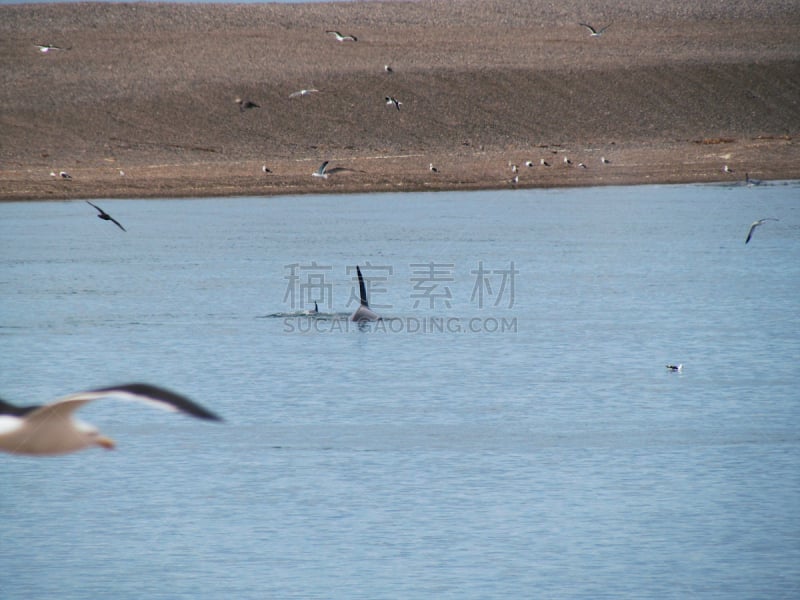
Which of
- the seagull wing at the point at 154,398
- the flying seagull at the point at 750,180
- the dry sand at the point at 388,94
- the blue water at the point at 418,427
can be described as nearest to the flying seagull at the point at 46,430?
the seagull wing at the point at 154,398

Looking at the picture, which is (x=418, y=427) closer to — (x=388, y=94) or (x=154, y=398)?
(x=154, y=398)

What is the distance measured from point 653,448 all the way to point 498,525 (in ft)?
7.38

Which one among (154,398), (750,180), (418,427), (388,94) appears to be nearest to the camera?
(154,398)

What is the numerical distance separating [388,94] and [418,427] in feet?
140

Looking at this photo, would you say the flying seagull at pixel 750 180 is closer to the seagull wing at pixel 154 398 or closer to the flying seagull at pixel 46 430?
the flying seagull at pixel 46 430

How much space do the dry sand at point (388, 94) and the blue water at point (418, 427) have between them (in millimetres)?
14225

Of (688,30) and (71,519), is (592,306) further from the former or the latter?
(688,30)

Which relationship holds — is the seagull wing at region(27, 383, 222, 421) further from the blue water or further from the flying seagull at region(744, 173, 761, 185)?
the flying seagull at region(744, 173, 761, 185)

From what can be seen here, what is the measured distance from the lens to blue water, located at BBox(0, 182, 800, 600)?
8.09 meters

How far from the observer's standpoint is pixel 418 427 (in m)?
11.2

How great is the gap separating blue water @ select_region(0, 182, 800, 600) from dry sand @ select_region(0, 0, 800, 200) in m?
14.2

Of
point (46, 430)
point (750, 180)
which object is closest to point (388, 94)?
point (750, 180)

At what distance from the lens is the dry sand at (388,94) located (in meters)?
38.6

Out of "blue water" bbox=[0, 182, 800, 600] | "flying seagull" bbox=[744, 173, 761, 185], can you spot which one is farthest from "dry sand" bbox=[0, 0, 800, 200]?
"blue water" bbox=[0, 182, 800, 600]
